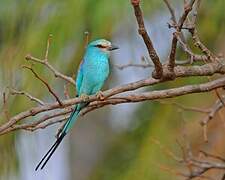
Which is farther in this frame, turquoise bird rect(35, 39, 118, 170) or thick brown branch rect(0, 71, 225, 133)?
turquoise bird rect(35, 39, 118, 170)

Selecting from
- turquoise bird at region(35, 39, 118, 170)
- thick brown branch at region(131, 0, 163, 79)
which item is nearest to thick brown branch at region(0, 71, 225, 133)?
thick brown branch at region(131, 0, 163, 79)

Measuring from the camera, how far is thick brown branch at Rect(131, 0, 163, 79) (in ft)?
3.32

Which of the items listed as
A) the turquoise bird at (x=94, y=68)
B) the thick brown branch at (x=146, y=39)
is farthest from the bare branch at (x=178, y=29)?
the turquoise bird at (x=94, y=68)

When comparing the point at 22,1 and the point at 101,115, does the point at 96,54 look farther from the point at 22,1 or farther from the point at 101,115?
the point at 101,115

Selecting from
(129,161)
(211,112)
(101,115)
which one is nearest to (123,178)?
(129,161)

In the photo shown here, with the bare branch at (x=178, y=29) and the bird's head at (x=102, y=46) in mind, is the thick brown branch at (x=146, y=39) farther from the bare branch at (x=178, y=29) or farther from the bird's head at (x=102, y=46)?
the bird's head at (x=102, y=46)

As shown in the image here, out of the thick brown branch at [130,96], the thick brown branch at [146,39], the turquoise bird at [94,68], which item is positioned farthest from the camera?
the turquoise bird at [94,68]

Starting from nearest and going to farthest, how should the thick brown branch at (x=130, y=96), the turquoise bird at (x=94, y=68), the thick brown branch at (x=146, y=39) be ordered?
the thick brown branch at (x=146, y=39)
the thick brown branch at (x=130, y=96)
the turquoise bird at (x=94, y=68)

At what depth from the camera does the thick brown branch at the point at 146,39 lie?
1013mm

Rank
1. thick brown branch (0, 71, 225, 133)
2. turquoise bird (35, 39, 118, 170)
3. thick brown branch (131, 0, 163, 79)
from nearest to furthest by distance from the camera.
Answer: thick brown branch (131, 0, 163, 79) < thick brown branch (0, 71, 225, 133) < turquoise bird (35, 39, 118, 170)

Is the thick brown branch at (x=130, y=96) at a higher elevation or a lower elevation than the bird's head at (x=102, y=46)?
lower

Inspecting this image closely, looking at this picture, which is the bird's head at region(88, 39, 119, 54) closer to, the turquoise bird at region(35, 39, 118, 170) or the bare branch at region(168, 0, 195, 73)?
the turquoise bird at region(35, 39, 118, 170)

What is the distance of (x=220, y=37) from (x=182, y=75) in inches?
35.8

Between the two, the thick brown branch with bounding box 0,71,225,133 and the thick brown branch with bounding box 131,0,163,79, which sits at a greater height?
the thick brown branch with bounding box 131,0,163,79
